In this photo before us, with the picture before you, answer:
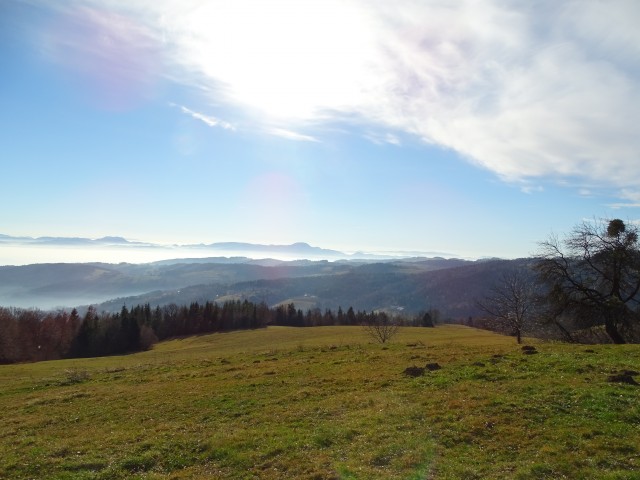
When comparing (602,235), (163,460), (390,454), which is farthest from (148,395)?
(602,235)

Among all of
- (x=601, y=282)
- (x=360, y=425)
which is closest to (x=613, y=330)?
(x=601, y=282)

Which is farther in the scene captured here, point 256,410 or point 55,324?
point 55,324

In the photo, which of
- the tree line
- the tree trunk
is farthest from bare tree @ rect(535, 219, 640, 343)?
the tree line

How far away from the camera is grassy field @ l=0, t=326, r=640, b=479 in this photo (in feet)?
39.1

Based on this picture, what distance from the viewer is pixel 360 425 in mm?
15375

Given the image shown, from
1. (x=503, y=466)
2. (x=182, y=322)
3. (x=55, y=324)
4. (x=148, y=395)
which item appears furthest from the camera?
(x=182, y=322)

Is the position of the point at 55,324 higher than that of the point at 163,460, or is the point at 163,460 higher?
the point at 163,460

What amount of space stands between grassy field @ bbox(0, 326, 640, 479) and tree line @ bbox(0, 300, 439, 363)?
151ft

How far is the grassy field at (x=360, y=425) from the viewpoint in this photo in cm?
1191

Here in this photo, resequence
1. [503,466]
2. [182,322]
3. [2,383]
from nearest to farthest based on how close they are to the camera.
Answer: [503,466], [2,383], [182,322]

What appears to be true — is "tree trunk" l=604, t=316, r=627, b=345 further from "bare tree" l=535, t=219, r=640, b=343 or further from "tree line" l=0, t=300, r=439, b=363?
"tree line" l=0, t=300, r=439, b=363

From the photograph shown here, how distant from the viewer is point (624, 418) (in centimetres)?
1369

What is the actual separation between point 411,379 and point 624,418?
1008 centimetres

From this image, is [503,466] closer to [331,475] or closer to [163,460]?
[331,475]
